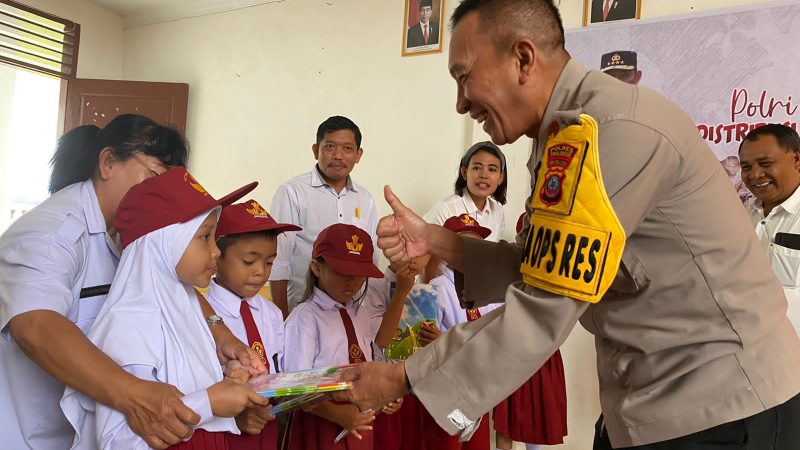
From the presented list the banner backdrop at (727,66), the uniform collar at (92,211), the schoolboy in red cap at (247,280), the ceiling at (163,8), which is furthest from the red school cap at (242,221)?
the ceiling at (163,8)

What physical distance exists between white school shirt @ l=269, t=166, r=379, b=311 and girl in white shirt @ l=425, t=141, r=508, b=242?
48 cm

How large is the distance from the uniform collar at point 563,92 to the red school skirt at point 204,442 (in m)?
0.94

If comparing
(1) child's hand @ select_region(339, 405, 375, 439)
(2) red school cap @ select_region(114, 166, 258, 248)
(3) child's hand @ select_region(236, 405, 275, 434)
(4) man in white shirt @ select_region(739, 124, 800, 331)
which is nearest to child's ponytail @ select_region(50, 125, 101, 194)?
(2) red school cap @ select_region(114, 166, 258, 248)

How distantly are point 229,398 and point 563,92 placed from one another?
926mm

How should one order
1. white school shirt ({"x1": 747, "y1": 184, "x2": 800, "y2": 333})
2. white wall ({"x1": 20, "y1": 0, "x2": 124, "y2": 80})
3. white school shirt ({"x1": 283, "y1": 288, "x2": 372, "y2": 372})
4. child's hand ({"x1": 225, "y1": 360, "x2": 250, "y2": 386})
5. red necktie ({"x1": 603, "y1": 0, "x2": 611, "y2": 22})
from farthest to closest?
white wall ({"x1": 20, "y1": 0, "x2": 124, "y2": 80})
red necktie ({"x1": 603, "y1": 0, "x2": 611, "y2": 22})
white school shirt ({"x1": 747, "y1": 184, "x2": 800, "y2": 333})
white school shirt ({"x1": 283, "y1": 288, "x2": 372, "y2": 372})
child's hand ({"x1": 225, "y1": 360, "x2": 250, "y2": 386})

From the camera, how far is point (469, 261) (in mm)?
1604

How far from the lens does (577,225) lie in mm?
1062

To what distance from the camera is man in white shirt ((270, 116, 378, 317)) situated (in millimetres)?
3355

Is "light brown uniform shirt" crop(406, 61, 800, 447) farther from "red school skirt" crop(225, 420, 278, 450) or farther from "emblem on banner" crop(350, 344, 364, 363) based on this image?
"emblem on banner" crop(350, 344, 364, 363)

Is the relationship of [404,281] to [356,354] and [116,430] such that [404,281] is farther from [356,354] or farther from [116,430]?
[116,430]

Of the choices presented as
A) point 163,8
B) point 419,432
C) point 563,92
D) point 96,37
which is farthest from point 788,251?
point 96,37

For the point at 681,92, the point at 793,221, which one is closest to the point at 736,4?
the point at 681,92

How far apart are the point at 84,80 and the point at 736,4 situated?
4.74 m

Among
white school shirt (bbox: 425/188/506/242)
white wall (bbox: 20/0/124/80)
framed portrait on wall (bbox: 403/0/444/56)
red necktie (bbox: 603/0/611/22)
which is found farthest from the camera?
white wall (bbox: 20/0/124/80)
